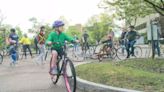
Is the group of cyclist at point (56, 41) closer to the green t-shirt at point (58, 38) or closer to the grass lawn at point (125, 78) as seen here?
the green t-shirt at point (58, 38)

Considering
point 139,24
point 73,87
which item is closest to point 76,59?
point 73,87

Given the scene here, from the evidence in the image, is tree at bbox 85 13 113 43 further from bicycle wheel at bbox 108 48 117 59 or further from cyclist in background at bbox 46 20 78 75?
cyclist in background at bbox 46 20 78 75

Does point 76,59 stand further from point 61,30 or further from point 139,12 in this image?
point 61,30

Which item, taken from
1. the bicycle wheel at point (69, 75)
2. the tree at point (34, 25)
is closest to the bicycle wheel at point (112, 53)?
the bicycle wheel at point (69, 75)

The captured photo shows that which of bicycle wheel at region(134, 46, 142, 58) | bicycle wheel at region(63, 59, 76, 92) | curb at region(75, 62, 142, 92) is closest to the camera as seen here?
curb at region(75, 62, 142, 92)

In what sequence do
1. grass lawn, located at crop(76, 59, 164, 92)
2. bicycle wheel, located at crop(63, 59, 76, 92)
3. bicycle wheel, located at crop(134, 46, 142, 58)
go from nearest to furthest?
bicycle wheel, located at crop(63, 59, 76, 92), grass lawn, located at crop(76, 59, 164, 92), bicycle wheel, located at crop(134, 46, 142, 58)

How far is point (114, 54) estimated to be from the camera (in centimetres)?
2145

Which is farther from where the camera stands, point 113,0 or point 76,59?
point 76,59

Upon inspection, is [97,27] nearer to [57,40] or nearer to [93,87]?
[57,40]

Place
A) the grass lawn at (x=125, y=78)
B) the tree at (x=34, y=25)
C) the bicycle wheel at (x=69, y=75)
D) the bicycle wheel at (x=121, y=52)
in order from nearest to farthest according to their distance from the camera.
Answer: the bicycle wheel at (x=69, y=75) → the grass lawn at (x=125, y=78) → the bicycle wheel at (x=121, y=52) → the tree at (x=34, y=25)

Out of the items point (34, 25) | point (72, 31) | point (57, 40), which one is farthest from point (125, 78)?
point (72, 31)

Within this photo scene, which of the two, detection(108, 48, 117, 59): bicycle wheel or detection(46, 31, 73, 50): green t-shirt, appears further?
detection(108, 48, 117, 59): bicycle wheel

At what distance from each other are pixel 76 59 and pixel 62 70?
497 inches

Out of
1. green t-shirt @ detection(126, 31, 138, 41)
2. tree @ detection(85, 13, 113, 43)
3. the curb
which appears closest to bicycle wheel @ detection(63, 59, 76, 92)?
the curb
